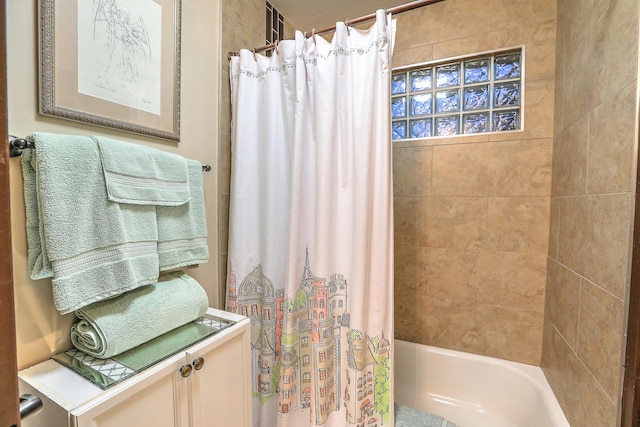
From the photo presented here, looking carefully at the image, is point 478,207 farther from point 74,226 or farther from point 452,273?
point 74,226

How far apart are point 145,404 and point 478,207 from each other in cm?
177

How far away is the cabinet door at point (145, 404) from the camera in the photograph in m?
0.64

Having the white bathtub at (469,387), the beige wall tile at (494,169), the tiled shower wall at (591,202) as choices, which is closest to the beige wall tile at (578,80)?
the tiled shower wall at (591,202)

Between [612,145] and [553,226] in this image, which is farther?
[553,226]

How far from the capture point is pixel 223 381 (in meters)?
0.96

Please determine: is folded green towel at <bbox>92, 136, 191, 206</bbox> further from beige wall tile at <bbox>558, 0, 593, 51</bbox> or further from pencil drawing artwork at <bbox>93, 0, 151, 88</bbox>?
beige wall tile at <bbox>558, 0, 593, 51</bbox>

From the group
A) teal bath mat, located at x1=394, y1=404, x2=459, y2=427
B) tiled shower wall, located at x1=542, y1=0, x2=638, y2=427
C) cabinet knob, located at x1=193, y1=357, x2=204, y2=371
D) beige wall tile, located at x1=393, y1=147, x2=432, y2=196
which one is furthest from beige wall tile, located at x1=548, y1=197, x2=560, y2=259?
cabinet knob, located at x1=193, y1=357, x2=204, y2=371

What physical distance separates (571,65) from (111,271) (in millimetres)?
1999

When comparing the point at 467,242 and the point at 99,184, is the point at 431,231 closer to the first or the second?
the point at 467,242

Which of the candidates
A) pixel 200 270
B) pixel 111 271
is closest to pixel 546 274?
pixel 200 270

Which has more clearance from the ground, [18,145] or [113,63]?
[113,63]

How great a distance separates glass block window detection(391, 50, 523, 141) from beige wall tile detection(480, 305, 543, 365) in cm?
108

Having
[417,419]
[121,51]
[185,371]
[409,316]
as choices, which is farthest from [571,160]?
[121,51]

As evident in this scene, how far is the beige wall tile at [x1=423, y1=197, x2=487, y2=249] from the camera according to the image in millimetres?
1626
